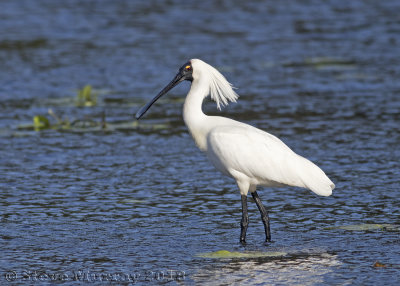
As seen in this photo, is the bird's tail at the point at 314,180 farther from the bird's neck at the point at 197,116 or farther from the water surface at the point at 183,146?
the bird's neck at the point at 197,116

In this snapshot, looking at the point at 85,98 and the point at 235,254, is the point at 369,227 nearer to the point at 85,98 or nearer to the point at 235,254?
the point at 235,254

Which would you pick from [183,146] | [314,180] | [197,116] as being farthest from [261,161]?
[183,146]

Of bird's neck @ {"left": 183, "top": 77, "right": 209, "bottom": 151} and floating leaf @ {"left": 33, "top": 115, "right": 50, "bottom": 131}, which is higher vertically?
bird's neck @ {"left": 183, "top": 77, "right": 209, "bottom": 151}

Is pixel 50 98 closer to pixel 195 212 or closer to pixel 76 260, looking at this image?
pixel 195 212

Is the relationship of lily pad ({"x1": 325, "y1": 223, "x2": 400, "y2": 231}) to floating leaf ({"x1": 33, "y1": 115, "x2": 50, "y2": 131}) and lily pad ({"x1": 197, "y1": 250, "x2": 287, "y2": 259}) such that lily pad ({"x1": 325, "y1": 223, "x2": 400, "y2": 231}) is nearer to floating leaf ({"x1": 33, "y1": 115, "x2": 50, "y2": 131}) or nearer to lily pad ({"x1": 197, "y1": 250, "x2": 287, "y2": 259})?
lily pad ({"x1": 197, "y1": 250, "x2": 287, "y2": 259})

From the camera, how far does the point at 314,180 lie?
8539 mm

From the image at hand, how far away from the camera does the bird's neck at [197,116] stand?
8.85 metres

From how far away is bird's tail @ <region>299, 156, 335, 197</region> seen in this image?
8500mm

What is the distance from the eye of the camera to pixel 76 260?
781 cm

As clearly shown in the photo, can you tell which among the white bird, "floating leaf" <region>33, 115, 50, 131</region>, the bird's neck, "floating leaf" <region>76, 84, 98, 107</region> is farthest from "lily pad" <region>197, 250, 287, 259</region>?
"floating leaf" <region>76, 84, 98, 107</region>

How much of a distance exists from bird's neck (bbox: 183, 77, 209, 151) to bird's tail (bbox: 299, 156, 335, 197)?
99cm

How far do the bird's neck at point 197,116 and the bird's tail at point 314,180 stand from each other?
0.99m

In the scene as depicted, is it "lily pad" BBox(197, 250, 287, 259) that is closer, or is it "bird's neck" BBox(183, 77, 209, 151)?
"lily pad" BBox(197, 250, 287, 259)

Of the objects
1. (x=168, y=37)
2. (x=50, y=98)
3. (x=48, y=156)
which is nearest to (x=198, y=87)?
(x=48, y=156)
